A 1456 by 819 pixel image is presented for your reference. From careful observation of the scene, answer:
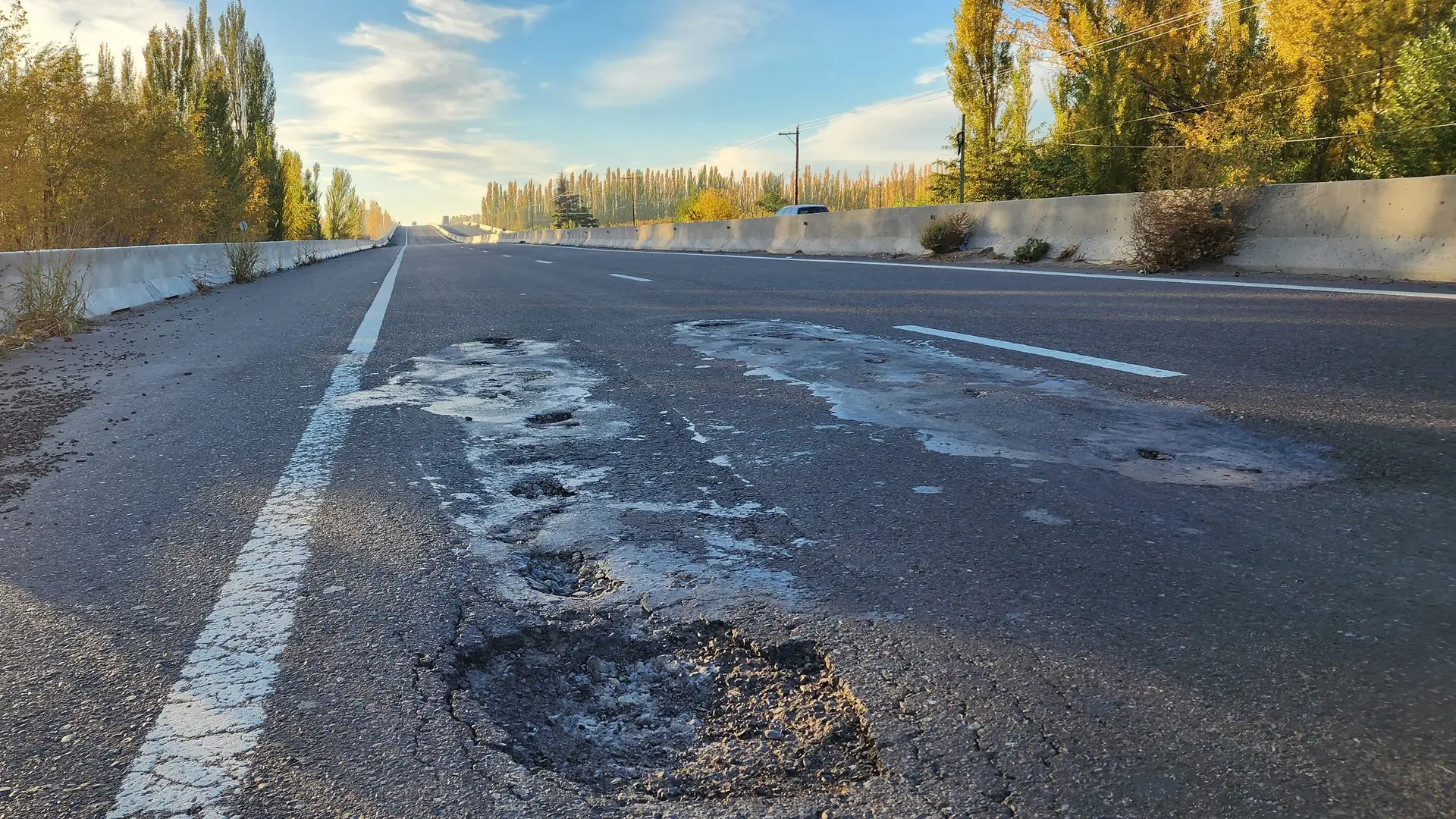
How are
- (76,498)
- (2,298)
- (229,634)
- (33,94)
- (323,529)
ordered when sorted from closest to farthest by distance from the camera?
(229,634) → (323,529) → (76,498) → (2,298) → (33,94)

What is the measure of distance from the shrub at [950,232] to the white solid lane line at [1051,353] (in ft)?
32.7

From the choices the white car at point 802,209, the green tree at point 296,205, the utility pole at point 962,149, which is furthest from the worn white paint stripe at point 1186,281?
the green tree at point 296,205

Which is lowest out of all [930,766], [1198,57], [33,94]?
[930,766]

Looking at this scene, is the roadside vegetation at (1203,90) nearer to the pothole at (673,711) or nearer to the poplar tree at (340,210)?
the pothole at (673,711)

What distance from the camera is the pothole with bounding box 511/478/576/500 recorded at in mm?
3232

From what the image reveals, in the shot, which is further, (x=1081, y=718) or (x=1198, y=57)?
(x=1198, y=57)

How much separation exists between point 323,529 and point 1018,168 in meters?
34.6

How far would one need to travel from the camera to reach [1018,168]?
111 ft

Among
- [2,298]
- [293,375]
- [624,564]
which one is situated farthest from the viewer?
[2,298]

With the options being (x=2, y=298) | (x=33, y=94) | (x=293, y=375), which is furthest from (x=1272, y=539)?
(x=33, y=94)

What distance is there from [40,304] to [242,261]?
9.36m

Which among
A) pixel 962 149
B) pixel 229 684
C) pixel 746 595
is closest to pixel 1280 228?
pixel 746 595

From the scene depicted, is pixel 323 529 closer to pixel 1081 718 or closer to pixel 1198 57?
pixel 1081 718

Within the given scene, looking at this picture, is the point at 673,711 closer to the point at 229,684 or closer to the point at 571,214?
the point at 229,684
